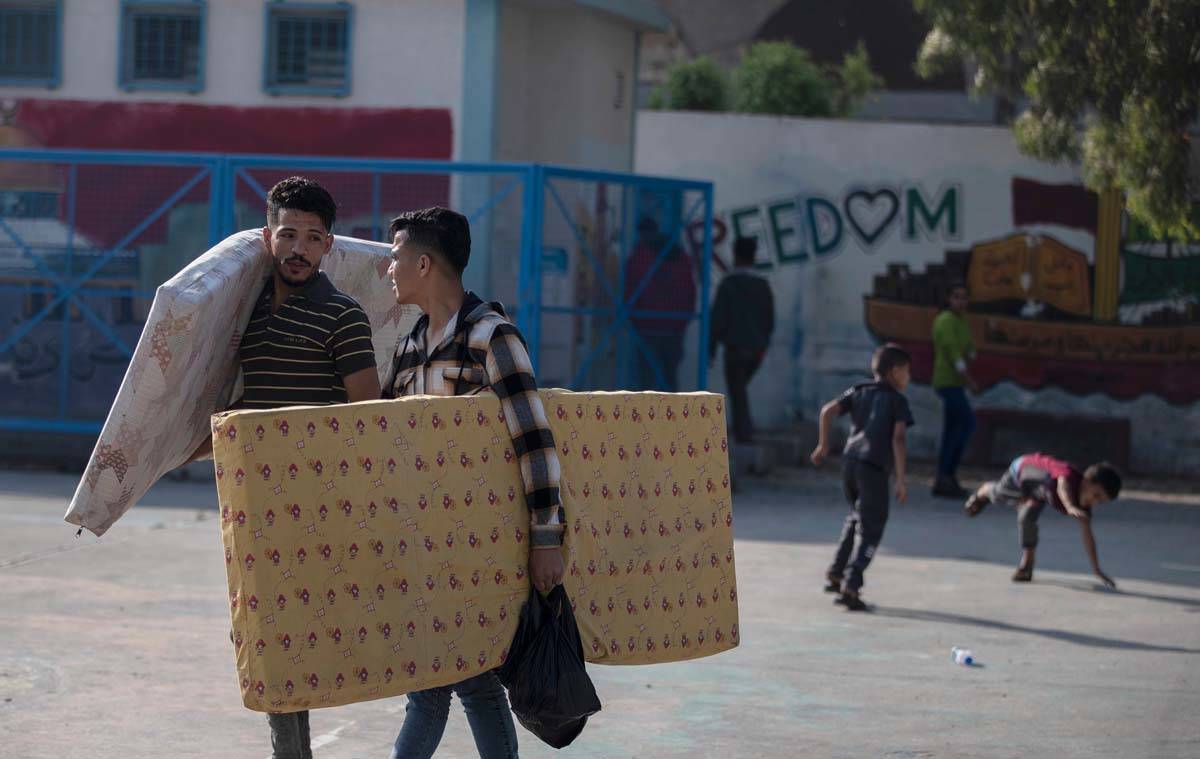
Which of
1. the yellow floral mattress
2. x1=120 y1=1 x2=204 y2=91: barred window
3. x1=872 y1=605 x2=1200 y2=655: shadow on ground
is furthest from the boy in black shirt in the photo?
x1=120 y1=1 x2=204 y2=91: barred window

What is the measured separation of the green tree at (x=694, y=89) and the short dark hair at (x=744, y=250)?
8767mm

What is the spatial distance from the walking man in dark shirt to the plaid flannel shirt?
38.9 ft

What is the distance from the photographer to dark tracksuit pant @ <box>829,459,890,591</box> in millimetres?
9086

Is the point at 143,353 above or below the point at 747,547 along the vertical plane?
above

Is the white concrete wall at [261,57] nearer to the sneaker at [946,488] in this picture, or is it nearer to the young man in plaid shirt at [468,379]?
the sneaker at [946,488]

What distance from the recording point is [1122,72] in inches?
442

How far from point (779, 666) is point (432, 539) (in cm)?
358

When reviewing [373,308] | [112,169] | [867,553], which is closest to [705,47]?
[112,169]

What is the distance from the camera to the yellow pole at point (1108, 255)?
54.7ft

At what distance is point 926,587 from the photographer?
389 inches

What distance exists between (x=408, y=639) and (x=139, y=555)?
640cm

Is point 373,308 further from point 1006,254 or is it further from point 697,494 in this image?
point 1006,254

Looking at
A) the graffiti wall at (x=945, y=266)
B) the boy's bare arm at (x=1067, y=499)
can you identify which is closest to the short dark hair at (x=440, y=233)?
the boy's bare arm at (x=1067, y=499)

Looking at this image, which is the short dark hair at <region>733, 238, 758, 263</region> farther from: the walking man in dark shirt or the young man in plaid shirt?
the young man in plaid shirt
